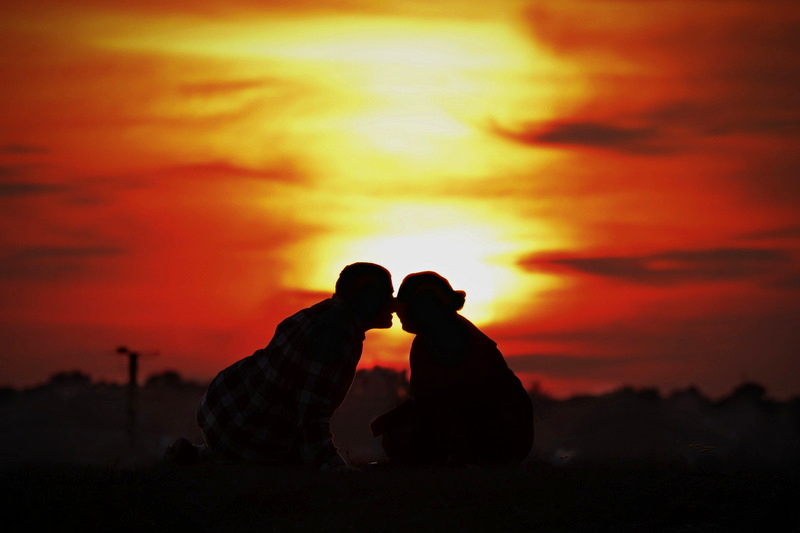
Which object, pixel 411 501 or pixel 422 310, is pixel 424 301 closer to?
pixel 422 310

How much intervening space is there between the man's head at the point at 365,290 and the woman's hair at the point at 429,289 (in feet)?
1.28

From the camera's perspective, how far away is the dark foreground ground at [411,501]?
1070 centimetres

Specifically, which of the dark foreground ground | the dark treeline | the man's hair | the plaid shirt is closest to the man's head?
the man's hair

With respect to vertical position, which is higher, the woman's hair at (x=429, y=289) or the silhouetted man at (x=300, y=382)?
the woman's hair at (x=429, y=289)

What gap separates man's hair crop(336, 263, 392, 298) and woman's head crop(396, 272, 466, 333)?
0.46 metres

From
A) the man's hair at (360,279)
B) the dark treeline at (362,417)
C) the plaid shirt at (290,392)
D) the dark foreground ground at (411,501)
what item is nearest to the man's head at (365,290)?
the man's hair at (360,279)

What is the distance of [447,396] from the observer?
42.1 ft

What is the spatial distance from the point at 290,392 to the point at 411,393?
1.30m

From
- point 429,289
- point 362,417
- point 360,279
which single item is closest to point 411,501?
point 360,279

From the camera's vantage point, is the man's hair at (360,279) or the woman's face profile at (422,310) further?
the woman's face profile at (422,310)

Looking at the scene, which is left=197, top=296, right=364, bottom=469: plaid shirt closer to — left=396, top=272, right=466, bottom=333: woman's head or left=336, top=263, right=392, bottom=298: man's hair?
left=336, top=263, right=392, bottom=298: man's hair

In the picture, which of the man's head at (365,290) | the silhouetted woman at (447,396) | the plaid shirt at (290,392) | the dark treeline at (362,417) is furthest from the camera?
the dark treeline at (362,417)

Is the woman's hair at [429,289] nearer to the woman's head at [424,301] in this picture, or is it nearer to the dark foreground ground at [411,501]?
the woman's head at [424,301]

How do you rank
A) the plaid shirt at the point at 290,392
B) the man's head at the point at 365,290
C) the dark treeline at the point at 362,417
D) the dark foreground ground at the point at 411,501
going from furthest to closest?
1. the dark treeline at the point at 362,417
2. the man's head at the point at 365,290
3. the plaid shirt at the point at 290,392
4. the dark foreground ground at the point at 411,501
